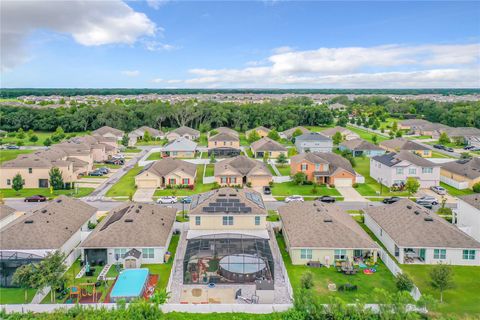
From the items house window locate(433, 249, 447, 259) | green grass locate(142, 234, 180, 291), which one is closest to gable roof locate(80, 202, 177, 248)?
green grass locate(142, 234, 180, 291)

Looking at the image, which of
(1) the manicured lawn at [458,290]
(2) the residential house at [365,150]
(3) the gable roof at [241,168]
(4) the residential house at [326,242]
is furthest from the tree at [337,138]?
(1) the manicured lawn at [458,290]

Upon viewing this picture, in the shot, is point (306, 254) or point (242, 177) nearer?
point (306, 254)

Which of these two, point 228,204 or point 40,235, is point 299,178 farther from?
point 40,235

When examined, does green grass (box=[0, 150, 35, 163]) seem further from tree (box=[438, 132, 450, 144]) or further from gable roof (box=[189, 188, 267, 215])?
tree (box=[438, 132, 450, 144])

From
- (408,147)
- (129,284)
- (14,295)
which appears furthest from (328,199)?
(408,147)

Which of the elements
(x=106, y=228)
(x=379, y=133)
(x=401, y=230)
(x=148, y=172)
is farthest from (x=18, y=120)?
(x=401, y=230)

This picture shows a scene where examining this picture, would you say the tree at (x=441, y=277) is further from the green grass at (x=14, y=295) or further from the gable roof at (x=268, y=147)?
the gable roof at (x=268, y=147)

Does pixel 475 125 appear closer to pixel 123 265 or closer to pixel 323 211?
pixel 323 211
